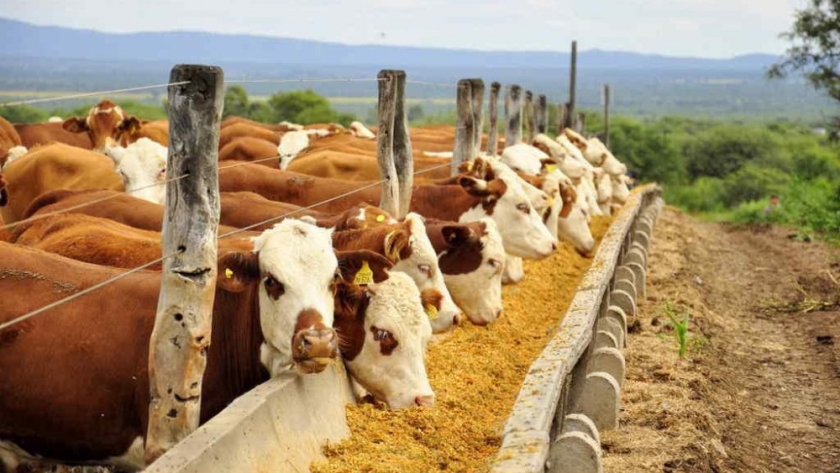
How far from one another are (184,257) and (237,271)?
706 millimetres

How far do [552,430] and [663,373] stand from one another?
3289 millimetres

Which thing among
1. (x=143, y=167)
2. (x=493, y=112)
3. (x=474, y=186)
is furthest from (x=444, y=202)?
(x=493, y=112)

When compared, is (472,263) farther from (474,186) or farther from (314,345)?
(314,345)

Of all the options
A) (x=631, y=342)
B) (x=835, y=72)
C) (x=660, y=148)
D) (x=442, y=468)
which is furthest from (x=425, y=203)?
(x=660, y=148)

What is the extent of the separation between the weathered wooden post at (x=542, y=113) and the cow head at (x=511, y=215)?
11.4 metres

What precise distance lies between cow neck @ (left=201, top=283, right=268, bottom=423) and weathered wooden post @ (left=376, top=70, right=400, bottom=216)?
11.4 ft

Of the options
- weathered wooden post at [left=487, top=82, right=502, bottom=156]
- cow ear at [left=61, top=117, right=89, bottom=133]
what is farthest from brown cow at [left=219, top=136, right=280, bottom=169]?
weathered wooden post at [left=487, top=82, right=502, bottom=156]

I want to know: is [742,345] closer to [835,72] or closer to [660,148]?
[835,72]

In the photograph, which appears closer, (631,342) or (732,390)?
(732,390)

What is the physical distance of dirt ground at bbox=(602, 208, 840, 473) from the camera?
24.1 feet

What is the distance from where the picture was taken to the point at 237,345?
6160 millimetres

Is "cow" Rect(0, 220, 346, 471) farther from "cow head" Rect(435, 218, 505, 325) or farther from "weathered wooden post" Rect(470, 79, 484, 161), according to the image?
"weathered wooden post" Rect(470, 79, 484, 161)

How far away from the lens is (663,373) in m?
9.15

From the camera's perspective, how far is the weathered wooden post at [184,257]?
539 cm
